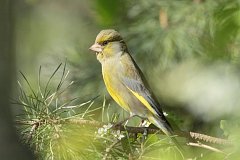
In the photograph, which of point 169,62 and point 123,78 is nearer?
point 123,78

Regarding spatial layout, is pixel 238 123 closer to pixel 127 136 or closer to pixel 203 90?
pixel 127 136

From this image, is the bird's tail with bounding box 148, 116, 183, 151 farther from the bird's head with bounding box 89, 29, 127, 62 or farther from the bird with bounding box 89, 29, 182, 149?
the bird's head with bounding box 89, 29, 127, 62

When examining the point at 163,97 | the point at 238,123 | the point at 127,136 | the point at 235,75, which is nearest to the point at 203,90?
the point at 163,97

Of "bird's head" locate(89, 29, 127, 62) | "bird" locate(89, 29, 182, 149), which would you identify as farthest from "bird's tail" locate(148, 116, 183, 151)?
"bird's head" locate(89, 29, 127, 62)

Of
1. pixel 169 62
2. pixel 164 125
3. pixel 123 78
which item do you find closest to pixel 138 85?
pixel 123 78

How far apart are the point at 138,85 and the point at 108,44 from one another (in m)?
0.16

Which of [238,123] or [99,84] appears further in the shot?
[99,84]

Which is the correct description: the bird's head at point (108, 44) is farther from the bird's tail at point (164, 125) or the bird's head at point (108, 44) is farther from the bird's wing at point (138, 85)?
the bird's tail at point (164, 125)

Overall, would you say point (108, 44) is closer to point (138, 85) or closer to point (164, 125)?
point (138, 85)

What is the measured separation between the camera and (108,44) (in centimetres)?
229

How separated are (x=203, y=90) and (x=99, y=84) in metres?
0.40

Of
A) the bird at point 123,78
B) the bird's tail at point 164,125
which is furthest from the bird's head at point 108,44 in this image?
the bird's tail at point 164,125

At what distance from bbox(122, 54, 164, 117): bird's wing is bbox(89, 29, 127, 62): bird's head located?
5 centimetres

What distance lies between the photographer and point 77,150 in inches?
56.1
